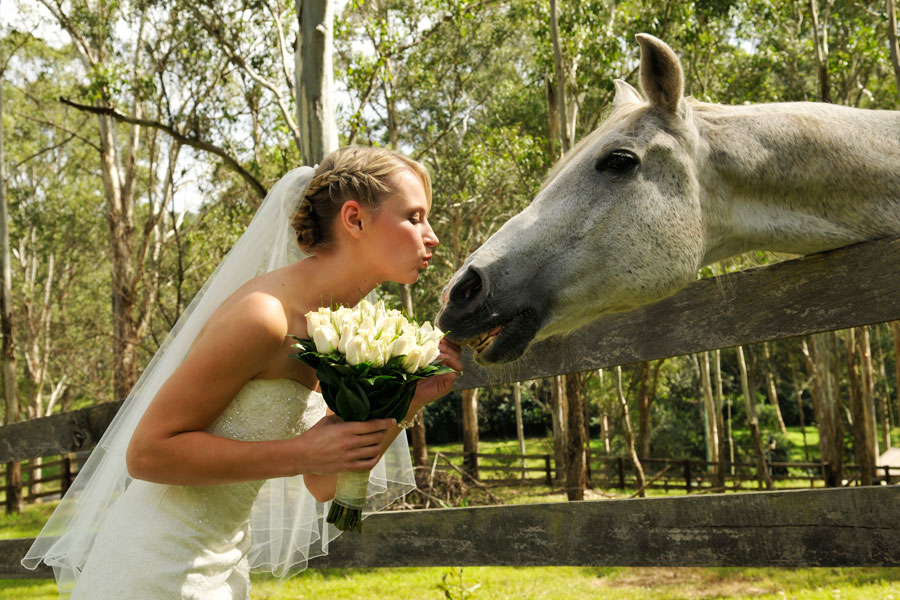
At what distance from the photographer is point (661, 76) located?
2146 mm

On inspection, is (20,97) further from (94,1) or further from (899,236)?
(899,236)

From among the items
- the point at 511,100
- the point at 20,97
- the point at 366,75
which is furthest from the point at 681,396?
the point at 20,97

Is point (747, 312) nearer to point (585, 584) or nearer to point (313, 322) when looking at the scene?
point (313, 322)

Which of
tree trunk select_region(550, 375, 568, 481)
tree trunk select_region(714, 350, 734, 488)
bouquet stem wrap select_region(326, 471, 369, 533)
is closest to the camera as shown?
bouquet stem wrap select_region(326, 471, 369, 533)

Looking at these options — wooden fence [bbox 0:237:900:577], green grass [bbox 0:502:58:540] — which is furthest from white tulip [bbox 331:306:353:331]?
green grass [bbox 0:502:58:540]

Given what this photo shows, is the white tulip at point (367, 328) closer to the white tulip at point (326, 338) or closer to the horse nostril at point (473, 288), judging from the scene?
the white tulip at point (326, 338)

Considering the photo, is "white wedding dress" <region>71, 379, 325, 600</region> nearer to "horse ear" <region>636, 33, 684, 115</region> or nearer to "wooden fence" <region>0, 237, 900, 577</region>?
"wooden fence" <region>0, 237, 900, 577</region>

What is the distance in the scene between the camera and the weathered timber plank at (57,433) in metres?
3.71

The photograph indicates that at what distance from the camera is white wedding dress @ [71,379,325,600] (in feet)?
5.90

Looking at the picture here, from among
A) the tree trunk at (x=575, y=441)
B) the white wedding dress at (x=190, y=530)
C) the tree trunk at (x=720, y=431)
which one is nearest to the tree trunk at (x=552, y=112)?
the tree trunk at (x=575, y=441)

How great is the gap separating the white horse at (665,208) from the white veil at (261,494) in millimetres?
716

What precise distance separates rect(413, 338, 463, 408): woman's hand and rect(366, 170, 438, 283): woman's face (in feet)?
0.85

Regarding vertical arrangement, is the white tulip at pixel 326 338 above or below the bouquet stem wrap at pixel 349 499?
above

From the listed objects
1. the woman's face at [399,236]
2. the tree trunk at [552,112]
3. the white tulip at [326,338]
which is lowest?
the white tulip at [326,338]
